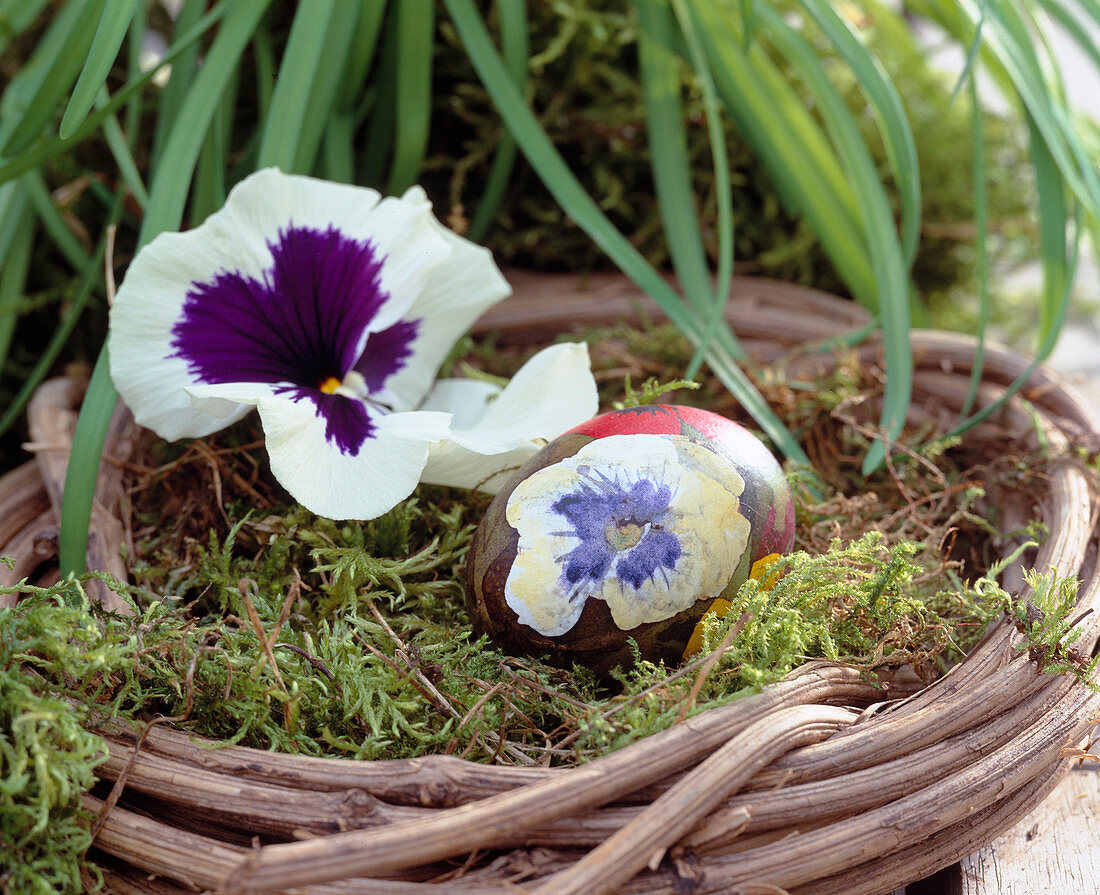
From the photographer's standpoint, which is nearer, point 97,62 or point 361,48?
point 97,62

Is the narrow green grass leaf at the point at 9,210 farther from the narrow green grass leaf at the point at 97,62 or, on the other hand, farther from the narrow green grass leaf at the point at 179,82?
the narrow green grass leaf at the point at 97,62

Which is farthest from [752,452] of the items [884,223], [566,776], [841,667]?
[884,223]

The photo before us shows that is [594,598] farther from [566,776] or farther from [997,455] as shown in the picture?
[997,455]

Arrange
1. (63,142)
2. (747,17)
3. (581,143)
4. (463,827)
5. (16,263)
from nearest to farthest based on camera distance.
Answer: (463,827) → (63,142) → (747,17) → (16,263) → (581,143)

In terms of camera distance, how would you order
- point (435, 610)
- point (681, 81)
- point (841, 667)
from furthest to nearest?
1. point (681, 81)
2. point (435, 610)
3. point (841, 667)

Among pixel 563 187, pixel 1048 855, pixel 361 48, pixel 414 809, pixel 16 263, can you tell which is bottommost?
pixel 1048 855

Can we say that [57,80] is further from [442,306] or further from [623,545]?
[623,545]

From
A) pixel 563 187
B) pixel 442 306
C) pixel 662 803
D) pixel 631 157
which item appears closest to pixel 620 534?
pixel 662 803
